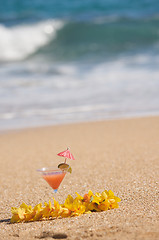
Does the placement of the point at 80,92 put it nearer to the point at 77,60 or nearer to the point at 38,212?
the point at 77,60

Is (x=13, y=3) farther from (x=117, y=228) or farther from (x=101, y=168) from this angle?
(x=117, y=228)

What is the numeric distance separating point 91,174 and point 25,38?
14.2 m

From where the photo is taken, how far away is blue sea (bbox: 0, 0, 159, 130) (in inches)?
275

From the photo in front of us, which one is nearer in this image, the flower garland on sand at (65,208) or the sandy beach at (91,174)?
the sandy beach at (91,174)

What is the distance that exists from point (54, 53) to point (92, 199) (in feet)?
44.6

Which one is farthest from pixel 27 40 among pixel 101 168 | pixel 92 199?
pixel 92 199

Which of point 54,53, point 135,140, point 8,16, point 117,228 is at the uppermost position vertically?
point 8,16

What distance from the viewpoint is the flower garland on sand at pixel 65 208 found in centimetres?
222

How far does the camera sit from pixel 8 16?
18766 mm

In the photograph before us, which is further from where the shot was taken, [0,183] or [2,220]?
[0,183]

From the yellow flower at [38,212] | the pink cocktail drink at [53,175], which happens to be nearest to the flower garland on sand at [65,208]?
the yellow flower at [38,212]

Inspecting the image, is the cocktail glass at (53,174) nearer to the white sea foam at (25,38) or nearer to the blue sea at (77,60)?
the blue sea at (77,60)

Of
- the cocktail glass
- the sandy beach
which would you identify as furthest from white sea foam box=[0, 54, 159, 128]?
the cocktail glass

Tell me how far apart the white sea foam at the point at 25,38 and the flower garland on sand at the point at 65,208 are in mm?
13146
